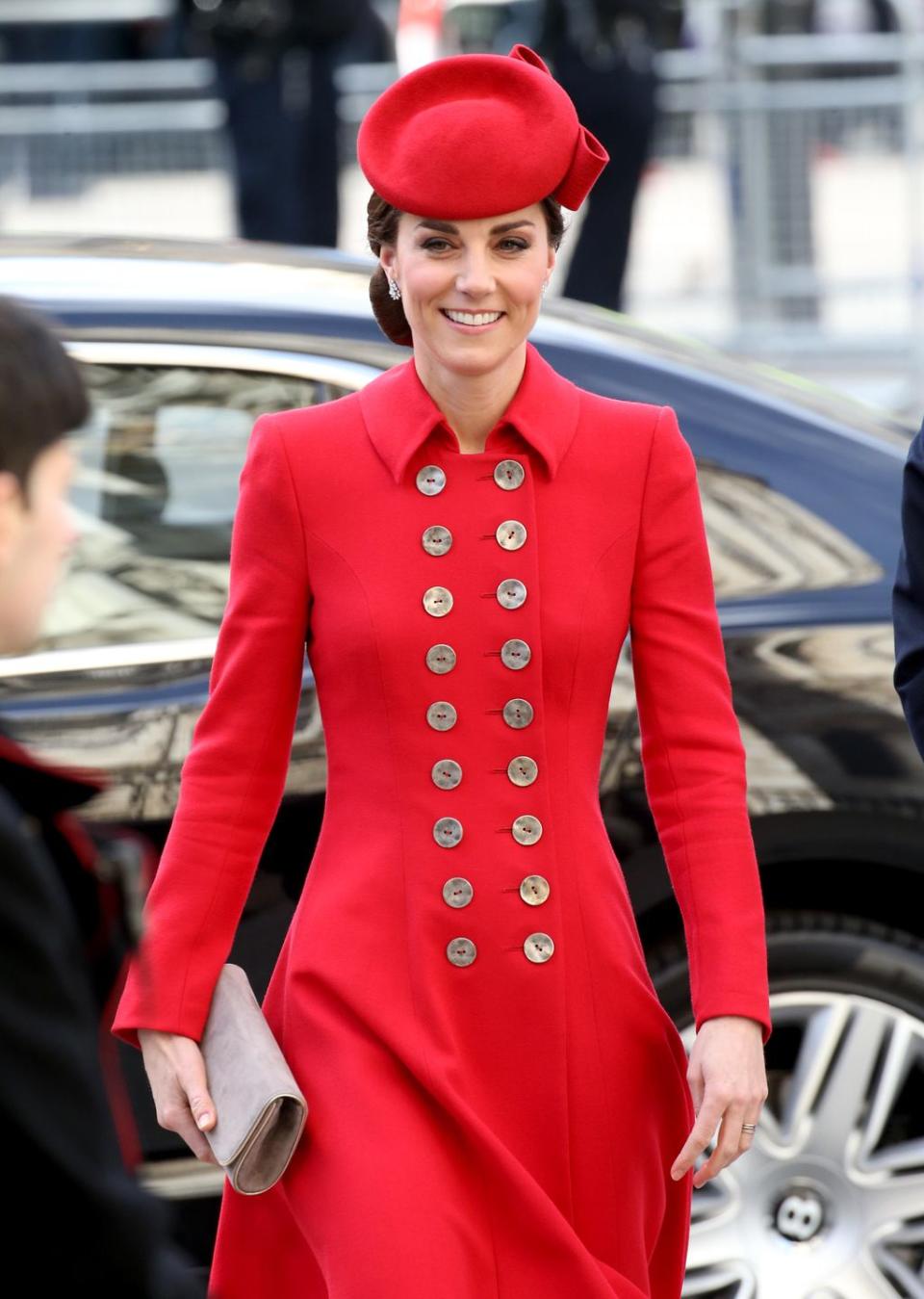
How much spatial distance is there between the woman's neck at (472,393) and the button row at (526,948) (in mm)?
594

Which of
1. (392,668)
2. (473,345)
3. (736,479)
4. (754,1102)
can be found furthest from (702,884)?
(736,479)

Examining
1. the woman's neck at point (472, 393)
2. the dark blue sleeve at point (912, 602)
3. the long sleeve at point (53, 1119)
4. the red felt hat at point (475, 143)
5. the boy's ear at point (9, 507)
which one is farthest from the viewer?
the dark blue sleeve at point (912, 602)

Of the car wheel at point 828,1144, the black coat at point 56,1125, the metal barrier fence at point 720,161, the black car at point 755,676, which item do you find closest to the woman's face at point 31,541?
the black coat at point 56,1125

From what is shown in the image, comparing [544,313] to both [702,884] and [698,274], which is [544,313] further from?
[698,274]

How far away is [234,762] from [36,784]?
1.08 metres

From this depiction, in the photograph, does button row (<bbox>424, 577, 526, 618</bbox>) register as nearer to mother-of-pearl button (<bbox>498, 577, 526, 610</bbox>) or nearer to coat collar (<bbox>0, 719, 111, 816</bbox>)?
mother-of-pearl button (<bbox>498, 577, 526, 610</bbox>)

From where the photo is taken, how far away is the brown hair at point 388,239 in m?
2.98

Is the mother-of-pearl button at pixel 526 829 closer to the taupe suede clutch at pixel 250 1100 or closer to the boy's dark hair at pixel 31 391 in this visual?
the taupe suede clutch at pixel 250 1100

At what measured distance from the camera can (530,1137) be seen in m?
2.87

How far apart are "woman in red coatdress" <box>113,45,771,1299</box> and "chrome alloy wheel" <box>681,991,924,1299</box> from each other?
952 millimetres

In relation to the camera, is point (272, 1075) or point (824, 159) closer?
point (272, 1075)

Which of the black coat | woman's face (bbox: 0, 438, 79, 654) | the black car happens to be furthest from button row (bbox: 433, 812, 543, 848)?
the black coat

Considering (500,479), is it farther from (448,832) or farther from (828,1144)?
(828,1144)

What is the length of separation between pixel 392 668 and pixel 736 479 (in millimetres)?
1244
